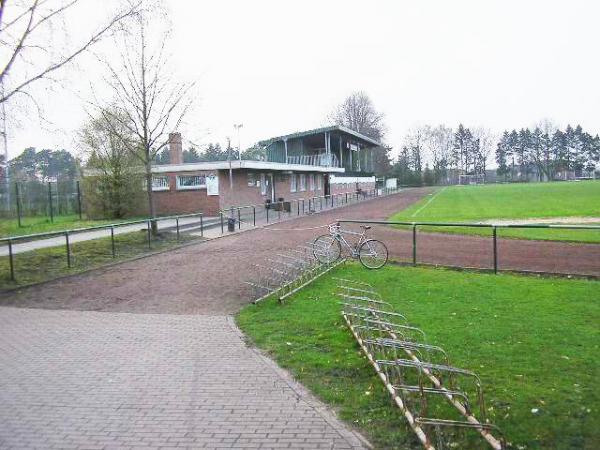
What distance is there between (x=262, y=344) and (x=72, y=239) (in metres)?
13.2

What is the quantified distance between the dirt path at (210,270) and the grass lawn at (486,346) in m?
1.58

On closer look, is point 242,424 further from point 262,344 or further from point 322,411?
point 262,344

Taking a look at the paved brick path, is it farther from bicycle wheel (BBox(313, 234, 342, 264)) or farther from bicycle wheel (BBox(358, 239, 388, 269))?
bicycle wheel (BBox(358, 239, 388, 269))

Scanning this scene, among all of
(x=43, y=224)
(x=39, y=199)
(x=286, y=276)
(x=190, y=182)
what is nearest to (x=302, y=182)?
(x=190, y=182)

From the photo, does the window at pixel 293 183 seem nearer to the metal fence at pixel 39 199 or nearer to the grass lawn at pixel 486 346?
the metal fence at pixel 39 199

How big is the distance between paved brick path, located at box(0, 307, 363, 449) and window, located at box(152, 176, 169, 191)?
2250 cm

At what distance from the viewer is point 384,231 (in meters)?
20.7

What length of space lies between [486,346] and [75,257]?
463 inches

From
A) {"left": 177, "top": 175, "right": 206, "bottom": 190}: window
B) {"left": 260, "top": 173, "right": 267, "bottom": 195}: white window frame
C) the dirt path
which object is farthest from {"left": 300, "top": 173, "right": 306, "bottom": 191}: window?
the dirt path

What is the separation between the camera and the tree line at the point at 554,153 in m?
113

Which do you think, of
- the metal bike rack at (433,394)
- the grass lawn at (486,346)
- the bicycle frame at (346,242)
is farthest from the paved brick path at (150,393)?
the bicycle frame at (346,242)

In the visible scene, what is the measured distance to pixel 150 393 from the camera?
5473 millimetres

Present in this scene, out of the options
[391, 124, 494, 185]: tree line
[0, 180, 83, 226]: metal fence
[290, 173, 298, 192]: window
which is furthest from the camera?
[391, 124, 494, 185]: tree line

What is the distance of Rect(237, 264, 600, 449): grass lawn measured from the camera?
441 centimetres
